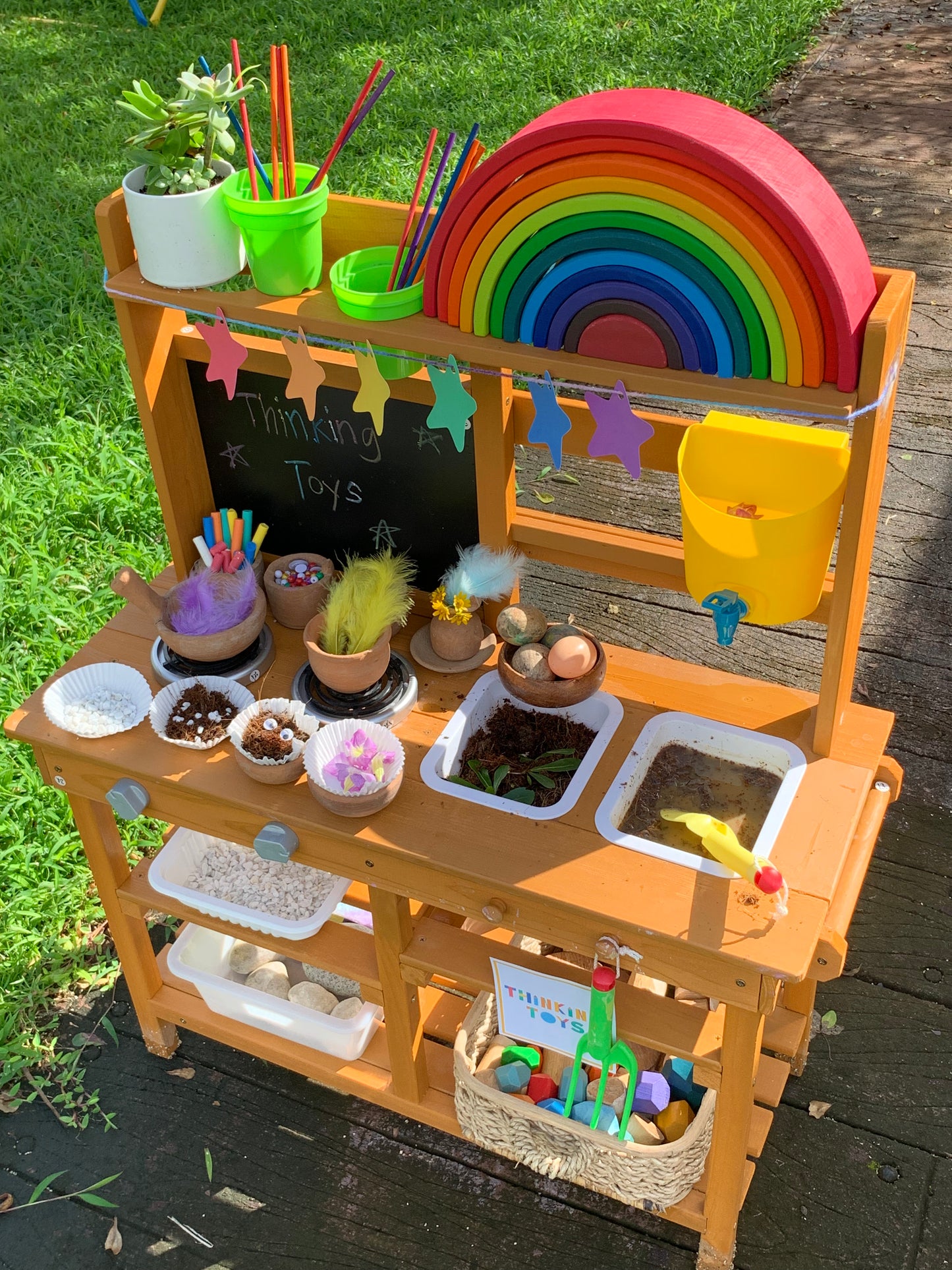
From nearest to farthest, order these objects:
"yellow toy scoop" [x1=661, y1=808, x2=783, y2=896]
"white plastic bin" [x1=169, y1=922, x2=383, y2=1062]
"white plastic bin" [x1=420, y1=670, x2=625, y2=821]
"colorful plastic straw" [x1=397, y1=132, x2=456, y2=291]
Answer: "yellow toy scoop" [x1=661, y1=808, x2=783, y2=896], "colorful plastic straw" [x1=397, y1=132, x2=456, y2=291], "white plastic bin" [x1=420, y1=670, x2=625, y2=821], "white plastic bin" [x1=169, y1=922, x2=383, y2=1062]

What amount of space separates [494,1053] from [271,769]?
772mm

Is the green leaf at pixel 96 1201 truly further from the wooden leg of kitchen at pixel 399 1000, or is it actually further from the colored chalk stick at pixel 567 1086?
the colored chalk stick at pixel 567 1086

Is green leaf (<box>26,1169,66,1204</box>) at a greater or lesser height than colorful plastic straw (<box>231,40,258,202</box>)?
lesser

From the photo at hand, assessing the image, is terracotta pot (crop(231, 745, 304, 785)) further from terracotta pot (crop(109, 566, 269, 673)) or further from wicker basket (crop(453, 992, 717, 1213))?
wicker basket (crop(453, 992, 717, 1213))

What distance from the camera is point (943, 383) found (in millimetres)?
4270

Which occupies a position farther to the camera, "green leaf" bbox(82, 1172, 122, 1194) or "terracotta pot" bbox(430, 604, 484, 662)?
"green leaf" bbox(82, 1172, 122, 1194)

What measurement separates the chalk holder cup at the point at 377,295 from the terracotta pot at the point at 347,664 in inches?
17.4

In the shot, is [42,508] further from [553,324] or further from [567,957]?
[553,324]

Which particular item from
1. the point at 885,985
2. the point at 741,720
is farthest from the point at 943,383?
the point at 741,720

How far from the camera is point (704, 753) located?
2037 millimetres

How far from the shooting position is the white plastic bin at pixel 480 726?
1.92 m

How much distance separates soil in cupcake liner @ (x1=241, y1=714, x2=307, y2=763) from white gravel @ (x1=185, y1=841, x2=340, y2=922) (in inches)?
14.9

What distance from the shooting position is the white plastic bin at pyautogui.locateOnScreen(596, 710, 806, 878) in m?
1.83

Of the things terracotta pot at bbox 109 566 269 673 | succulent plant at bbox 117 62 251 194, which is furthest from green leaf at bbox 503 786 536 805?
succulent plant at bbox 117 62 251 194
